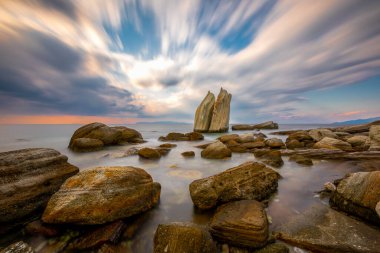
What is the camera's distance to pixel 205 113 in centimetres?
5041

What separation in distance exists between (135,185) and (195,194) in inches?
63.3

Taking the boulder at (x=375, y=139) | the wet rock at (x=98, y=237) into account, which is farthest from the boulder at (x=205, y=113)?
the wet rock at (x=98, y=237)

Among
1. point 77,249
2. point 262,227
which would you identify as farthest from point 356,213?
point 77,249

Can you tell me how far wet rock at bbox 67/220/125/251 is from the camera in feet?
10.2

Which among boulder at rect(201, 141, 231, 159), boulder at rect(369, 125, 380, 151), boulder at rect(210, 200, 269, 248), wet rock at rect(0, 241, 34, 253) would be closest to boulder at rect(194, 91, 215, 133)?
boulder at rect(201, 141, 231, 159)

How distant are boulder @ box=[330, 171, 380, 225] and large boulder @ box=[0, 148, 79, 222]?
743cm

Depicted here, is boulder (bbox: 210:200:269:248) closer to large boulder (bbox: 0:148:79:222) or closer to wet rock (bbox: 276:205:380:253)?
wet rock (bbox: 276:205:380:253)

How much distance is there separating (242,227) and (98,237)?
9.09ft

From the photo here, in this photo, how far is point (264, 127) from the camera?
68000 millimetres

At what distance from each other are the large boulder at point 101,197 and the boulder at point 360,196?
15.9 ft

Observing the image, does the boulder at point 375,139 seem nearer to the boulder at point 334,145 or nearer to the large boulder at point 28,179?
the boulder at point 334,145

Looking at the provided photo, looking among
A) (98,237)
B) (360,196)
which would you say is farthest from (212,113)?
(98,237)

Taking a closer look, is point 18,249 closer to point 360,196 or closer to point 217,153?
point 360,196

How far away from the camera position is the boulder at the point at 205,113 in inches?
1984
